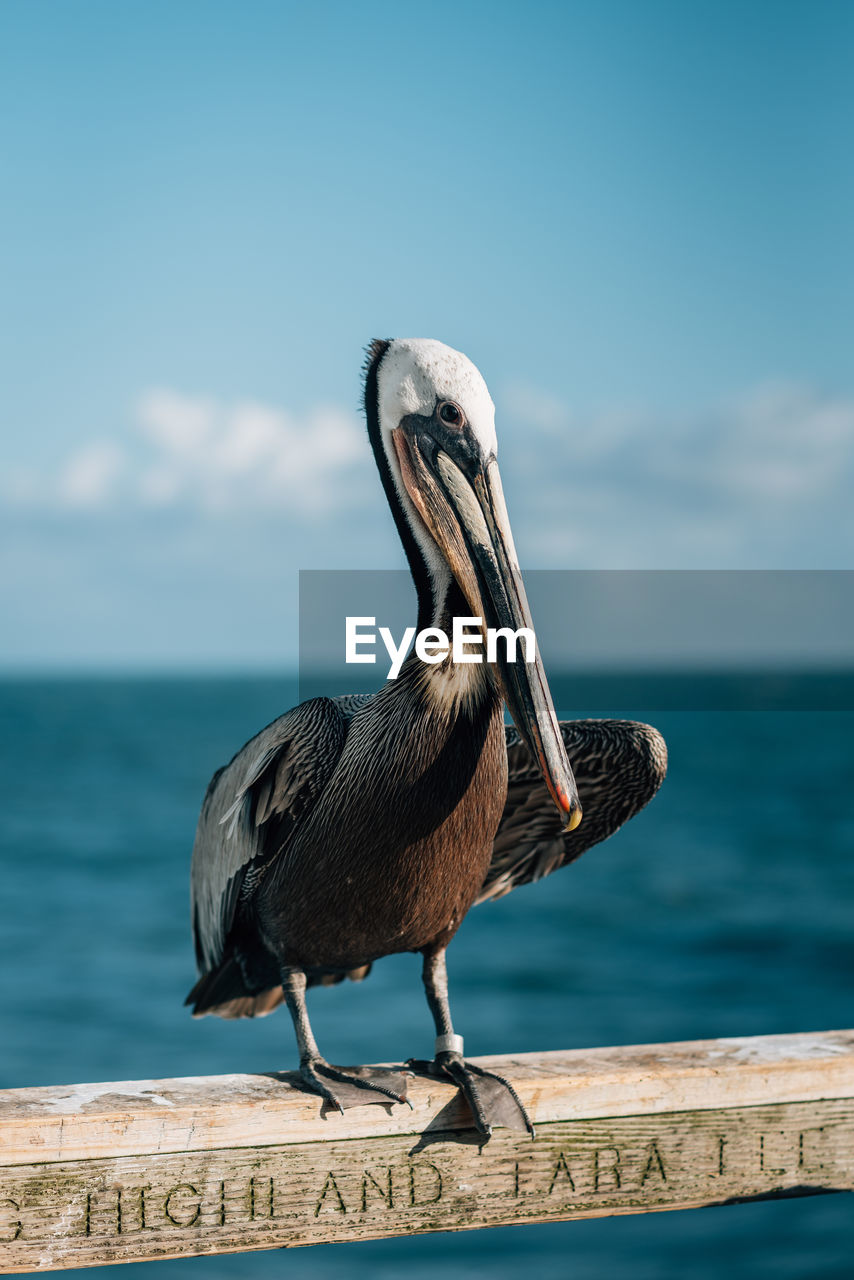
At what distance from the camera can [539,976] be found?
1523 centimetres

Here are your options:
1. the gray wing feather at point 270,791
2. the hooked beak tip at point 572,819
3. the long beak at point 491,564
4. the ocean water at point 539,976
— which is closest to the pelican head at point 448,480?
the long beak at point 491,564

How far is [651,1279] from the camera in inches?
274

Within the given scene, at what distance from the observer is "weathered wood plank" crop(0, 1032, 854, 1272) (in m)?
2.32

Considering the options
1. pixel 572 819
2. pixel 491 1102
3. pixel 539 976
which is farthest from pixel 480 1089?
pixel 539 976

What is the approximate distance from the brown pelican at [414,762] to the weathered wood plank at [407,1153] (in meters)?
0.20

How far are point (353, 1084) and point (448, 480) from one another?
1.24 meters

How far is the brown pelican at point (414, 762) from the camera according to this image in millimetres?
2895

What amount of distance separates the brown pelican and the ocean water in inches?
122

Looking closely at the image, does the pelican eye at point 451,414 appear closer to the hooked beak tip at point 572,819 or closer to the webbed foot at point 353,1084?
the hooked beak tip at point 572,819

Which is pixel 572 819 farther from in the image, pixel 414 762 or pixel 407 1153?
pixel 407 1153

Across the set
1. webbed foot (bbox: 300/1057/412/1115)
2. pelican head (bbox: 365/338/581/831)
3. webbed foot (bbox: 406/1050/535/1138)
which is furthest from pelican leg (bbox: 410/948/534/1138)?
pelican head (bbox: 365/338/581/831)

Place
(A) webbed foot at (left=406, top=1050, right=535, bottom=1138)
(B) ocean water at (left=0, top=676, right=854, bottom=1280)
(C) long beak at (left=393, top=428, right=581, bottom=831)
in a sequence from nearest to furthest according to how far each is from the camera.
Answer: (A) webbed foot at (left=406, top=1050, right=535, bottom=1138) < (C) long beak at (left=393, top=428, right=581, bottom=831) < (B) ocean water at (left=0, top=676, right=854, bottom=1280)

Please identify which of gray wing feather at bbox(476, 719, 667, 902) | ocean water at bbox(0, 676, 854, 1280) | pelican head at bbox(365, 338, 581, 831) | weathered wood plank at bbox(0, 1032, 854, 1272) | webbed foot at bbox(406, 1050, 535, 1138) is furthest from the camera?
ocean water at bbox(0, 676, 854, 1280)
